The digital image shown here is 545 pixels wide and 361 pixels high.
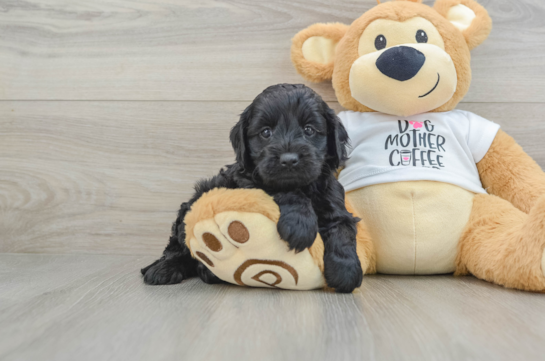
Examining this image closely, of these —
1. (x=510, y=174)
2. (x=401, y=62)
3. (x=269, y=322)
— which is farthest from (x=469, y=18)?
(x=269, y=322)

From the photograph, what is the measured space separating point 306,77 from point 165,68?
1.80ft

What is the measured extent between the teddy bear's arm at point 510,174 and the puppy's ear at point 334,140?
484 mm

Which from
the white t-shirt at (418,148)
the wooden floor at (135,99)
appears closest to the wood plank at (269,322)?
the white t-shirt at (418,148)

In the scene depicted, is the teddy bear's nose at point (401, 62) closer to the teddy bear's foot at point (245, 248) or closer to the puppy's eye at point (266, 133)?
the puppy's eye at point (266, 133)

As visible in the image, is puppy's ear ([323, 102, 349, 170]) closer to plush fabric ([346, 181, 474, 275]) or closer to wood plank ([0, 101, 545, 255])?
plush fabric ([346, 181, 474, 275])

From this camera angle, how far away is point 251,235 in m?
0.89

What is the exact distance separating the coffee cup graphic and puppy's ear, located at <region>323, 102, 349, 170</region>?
21 centimetres

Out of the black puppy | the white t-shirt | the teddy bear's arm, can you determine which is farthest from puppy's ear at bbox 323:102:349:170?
the teddy bear's arm

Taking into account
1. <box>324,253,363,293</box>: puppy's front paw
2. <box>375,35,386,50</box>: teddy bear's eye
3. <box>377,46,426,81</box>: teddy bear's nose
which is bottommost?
<box>324,253,363,293</box>: puppy's front paw

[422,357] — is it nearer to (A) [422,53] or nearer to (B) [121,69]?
(A) [422,53]

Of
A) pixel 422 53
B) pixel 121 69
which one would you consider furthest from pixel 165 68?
pixel 422 53

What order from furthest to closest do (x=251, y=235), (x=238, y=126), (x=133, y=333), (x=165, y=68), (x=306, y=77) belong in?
(x=165, y=68), (x=306, y=77), (x=238, y=126), (x=251, y=235), (x=133, y=333)

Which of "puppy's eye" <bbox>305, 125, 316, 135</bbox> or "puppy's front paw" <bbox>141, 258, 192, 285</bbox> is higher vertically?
"puppy's eye" <bbox>305, 125, 316, 135</bbox>

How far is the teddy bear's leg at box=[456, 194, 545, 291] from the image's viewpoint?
90 centimetres
